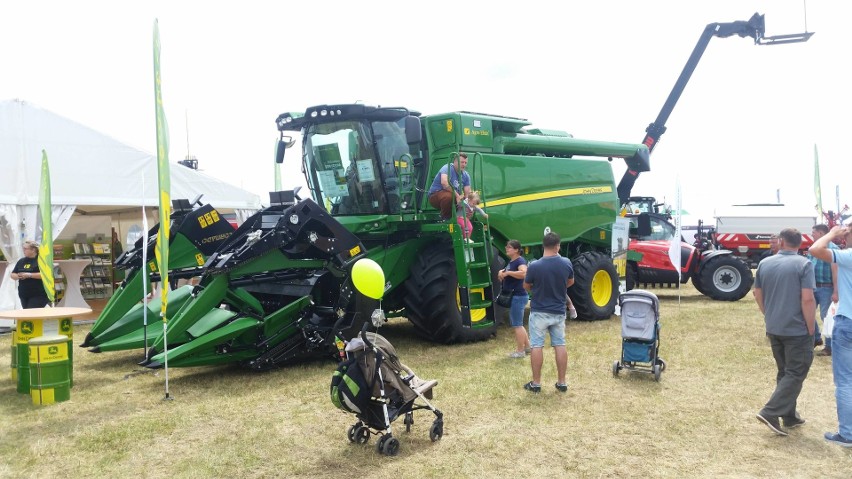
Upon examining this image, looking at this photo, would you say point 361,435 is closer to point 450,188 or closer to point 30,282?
point 450,188

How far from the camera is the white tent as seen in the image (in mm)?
10523

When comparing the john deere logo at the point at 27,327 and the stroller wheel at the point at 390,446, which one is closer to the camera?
the stroller wheel at the point at 390,446

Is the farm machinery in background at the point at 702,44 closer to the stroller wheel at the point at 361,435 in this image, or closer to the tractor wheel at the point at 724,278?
the tractor wheel at the point at 724,278

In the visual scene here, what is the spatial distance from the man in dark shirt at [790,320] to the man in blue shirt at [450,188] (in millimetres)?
3737

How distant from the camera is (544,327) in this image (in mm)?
6023

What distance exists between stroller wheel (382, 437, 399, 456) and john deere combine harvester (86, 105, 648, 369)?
2522 mm

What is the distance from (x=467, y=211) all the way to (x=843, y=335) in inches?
170

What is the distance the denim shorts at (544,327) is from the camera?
6.01m

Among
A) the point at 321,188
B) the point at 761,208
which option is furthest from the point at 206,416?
the point at 761,208

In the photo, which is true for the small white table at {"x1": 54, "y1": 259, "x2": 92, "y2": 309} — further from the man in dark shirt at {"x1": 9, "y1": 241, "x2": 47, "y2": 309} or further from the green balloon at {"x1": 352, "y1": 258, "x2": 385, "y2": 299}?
the green balloon at {"x1": 352, "y1": 258, "x2": 385, "y2": 299}

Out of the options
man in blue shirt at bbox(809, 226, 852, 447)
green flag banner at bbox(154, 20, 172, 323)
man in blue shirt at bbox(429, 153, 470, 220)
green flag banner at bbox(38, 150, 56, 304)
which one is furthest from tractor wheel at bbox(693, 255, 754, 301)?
green flag banner at bbox(38, 150, 56, 304)

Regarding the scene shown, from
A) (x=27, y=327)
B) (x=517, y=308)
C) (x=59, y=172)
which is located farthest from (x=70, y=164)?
(x=517, y=308)

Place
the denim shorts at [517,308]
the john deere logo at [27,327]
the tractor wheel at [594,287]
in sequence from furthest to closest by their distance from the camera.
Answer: the tractor wheel at [594,287] < the denim shorts at [517,308] < the john deere logo at [27,327]

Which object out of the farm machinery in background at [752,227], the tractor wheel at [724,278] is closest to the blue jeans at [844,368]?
the tractor wheel at [724,278]
